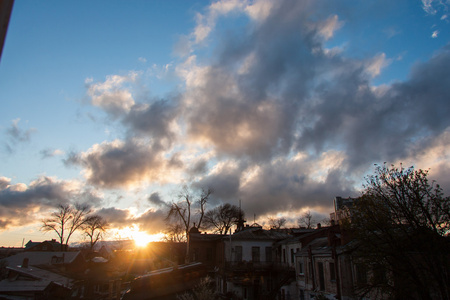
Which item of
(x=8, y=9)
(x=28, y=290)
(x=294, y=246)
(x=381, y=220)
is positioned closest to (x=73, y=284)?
(x=28, y=290)

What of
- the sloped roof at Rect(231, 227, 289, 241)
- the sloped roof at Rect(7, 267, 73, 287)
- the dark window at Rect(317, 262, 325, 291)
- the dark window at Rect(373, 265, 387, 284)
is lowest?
the sloped roof at Rect(7, 267, 73, 287)

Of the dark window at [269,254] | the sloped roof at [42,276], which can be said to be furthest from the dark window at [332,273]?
the sloped roof at [42,276]

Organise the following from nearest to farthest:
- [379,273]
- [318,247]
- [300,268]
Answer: [379,273], [318,247], [300,268]

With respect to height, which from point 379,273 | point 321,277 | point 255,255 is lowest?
point 321,277

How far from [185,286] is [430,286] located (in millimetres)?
12943

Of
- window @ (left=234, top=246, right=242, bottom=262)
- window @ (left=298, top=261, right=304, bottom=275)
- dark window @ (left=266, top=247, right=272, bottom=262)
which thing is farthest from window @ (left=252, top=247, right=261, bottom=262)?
window @ (left=298, top=261, right=304, bottom=275)

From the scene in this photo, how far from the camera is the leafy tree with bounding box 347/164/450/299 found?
14.0 meters

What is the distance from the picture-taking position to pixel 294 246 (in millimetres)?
34031

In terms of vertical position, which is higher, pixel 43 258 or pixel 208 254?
pixel 208 254

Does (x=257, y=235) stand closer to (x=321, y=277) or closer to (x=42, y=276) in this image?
(x=321, y=277)

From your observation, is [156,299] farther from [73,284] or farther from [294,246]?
[73,284]

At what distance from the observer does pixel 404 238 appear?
15.1 meters

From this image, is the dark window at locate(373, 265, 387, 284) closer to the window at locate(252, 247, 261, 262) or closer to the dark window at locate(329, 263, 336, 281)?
the dark window at locate(329, 263, 336, 281)

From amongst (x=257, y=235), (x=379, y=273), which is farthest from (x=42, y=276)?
(x=379, y=273)
